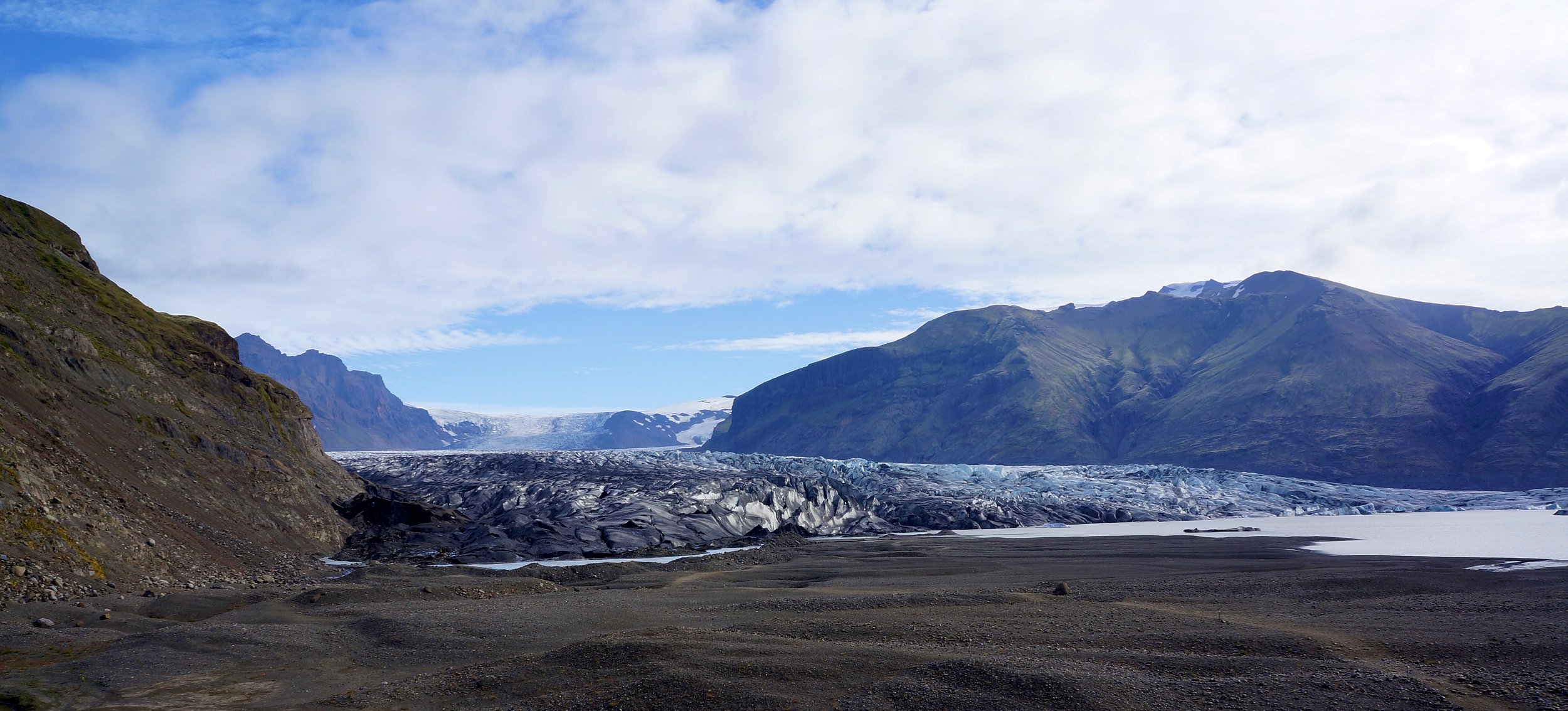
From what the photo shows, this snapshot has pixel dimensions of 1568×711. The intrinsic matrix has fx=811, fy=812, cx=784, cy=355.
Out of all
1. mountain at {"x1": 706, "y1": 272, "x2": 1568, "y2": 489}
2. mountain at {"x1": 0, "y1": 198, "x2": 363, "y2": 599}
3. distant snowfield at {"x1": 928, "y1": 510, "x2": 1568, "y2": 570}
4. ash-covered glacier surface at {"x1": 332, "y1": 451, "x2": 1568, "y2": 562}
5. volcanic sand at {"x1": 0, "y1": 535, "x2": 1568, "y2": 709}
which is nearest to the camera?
volcanic sand at {"x1": 0, "y1": 535, "x2": 1568, "y2": 709}

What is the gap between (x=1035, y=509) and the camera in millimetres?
47125

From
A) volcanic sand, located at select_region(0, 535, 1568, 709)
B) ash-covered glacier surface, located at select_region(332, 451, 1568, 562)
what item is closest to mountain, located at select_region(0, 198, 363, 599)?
volcanic sand, located at select_region(0, 535, 1568, 709)

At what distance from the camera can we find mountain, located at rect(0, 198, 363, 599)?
15.4 metres

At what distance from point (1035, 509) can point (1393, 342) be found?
3559 inches

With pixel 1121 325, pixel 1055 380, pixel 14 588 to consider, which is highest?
pixel 1121 325

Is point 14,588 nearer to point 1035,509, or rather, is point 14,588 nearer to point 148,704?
point 148,704

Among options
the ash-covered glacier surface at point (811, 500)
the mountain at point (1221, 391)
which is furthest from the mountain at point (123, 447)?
the mountain at point (1221, 391)

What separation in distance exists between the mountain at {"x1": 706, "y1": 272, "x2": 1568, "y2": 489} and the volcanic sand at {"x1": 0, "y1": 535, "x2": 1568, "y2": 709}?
81.2 m

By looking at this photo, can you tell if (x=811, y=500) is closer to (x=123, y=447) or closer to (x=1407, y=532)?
(x=1407, y=532)

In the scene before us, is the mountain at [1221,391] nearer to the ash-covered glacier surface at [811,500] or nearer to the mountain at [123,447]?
the ash-covered glacier surface at [811,500]

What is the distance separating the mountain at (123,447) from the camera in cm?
1535

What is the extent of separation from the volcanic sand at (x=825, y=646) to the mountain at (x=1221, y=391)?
267ft

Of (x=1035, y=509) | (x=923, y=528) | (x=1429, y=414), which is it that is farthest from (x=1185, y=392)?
(x=923, y=528)

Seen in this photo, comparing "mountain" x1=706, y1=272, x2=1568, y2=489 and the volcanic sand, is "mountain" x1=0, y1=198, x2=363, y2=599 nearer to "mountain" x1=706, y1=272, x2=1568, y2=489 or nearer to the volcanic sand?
the volcanic sand
